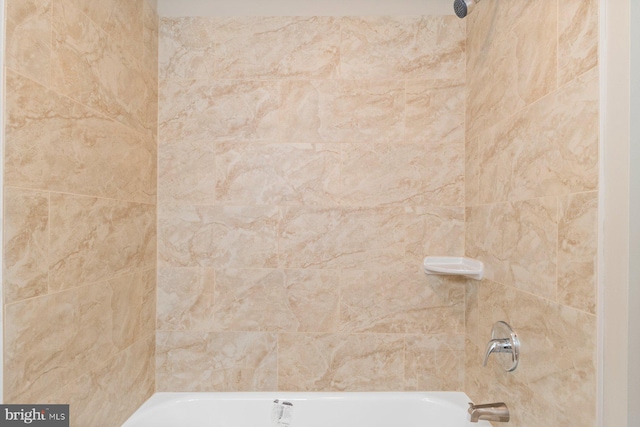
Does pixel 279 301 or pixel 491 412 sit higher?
pixel 279 301

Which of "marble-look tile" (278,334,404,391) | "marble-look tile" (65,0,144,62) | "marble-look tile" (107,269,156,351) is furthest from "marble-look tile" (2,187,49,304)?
"marble-look tile" (278,334,404,391)

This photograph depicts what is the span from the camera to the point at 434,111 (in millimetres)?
1855

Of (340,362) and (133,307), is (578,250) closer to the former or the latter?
(340,362)

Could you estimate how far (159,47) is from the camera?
1859 mm

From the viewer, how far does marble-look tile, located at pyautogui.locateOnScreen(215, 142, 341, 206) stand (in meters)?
1.85

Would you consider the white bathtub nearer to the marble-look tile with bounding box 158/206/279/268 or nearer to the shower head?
the marble-look tile with bounding box 158/206/279/268

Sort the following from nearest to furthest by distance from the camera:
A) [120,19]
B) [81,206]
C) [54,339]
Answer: [54,339], [81,206], [120,19]

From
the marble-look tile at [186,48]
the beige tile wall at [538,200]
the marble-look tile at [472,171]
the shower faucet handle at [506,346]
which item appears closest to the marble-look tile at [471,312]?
the beige tile wall at [538,200]

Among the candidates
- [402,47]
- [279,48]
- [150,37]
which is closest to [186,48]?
[150,37]

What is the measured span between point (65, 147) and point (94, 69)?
1.06ft

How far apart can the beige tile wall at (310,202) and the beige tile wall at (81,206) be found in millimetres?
174

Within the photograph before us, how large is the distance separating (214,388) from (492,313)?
1286mm

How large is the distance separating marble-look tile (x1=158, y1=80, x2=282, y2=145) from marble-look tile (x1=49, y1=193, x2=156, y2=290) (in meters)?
0.45

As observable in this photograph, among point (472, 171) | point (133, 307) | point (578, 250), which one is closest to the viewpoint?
point (578, 250)
